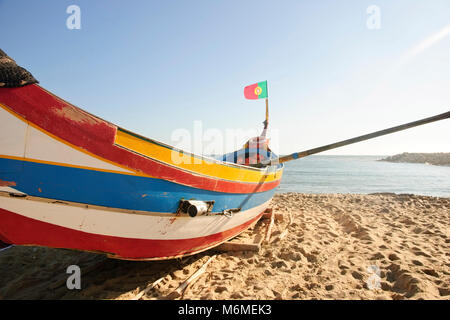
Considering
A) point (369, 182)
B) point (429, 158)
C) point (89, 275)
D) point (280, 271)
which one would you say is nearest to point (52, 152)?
point (89, 275)

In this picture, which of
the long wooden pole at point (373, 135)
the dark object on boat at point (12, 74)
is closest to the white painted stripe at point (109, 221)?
the dark object on boat at point (12, 74)

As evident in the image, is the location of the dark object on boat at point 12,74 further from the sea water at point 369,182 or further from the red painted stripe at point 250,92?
the sea water at point 369,182

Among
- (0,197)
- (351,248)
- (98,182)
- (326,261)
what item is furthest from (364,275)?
(0,197)

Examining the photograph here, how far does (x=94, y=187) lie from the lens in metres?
2.28

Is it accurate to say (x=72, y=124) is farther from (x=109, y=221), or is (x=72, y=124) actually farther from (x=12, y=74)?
(x=109, y=221)

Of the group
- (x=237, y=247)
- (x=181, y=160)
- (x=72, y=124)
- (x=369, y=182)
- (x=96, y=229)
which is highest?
(x=72, y=124)

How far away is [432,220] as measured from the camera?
6.34m

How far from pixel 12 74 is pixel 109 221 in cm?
168

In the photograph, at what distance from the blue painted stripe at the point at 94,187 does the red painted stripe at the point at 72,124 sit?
178 mm

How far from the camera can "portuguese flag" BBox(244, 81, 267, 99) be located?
308 inches

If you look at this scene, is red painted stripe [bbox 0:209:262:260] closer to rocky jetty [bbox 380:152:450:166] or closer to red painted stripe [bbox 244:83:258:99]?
red painted stripe [bbox 244:83:258:99]

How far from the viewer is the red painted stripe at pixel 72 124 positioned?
2.03 metres
